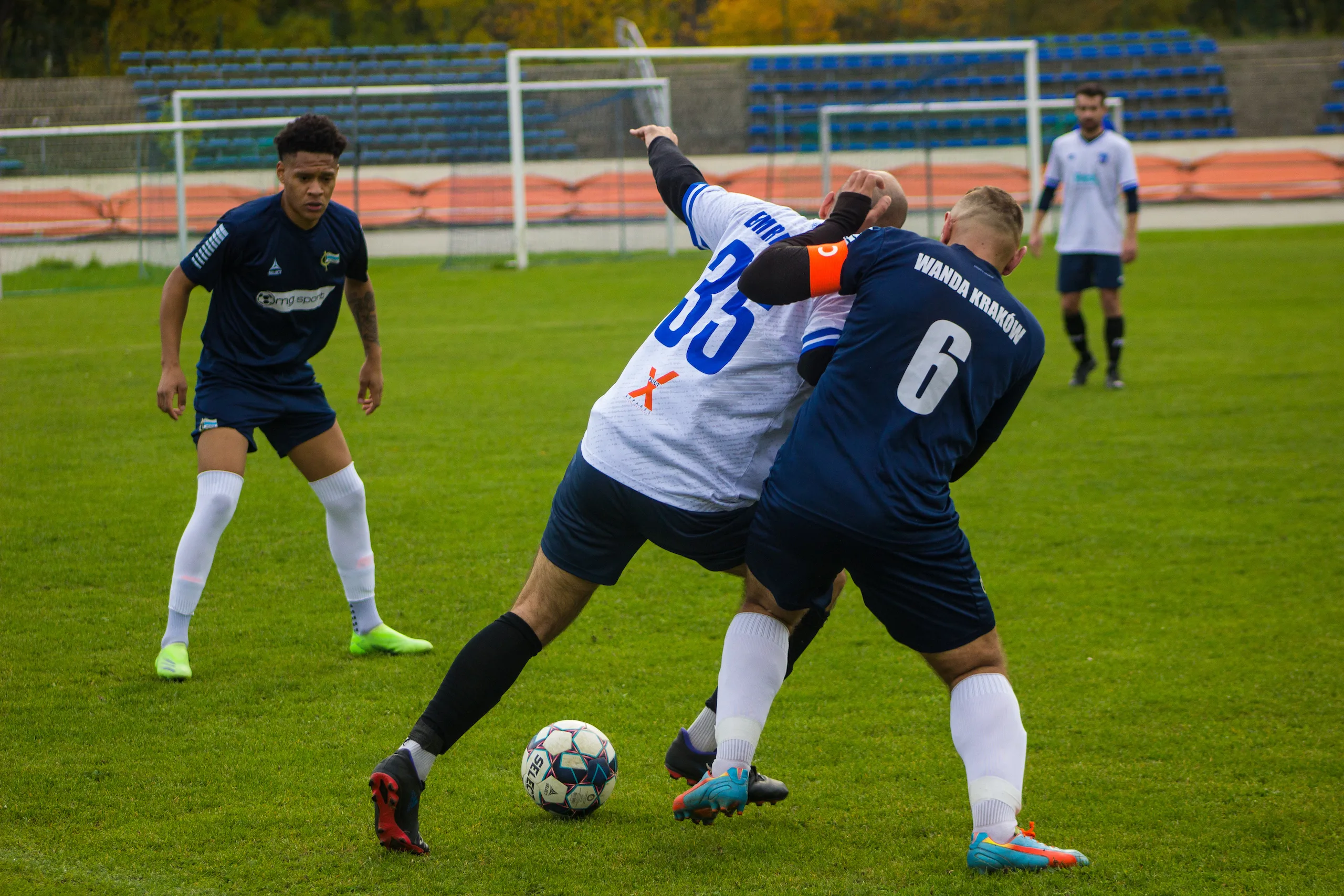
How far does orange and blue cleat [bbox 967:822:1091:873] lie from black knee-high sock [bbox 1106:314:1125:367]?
Result: 7982 millimetres

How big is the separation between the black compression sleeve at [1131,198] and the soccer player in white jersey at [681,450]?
773 centimetres

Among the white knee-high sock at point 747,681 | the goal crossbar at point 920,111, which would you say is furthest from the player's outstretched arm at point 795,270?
the goal crossbar at point 920,111

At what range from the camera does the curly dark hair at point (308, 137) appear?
437 centimetres

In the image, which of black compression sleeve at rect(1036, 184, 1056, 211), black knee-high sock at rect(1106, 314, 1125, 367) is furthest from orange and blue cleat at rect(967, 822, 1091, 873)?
black compression sleeve at rect(1036, 184, 1056, 211)

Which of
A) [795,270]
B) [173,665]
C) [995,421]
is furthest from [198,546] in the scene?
[995,421]

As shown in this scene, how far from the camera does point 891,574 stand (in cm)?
A: 295

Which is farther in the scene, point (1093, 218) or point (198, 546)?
point (1093, 218)

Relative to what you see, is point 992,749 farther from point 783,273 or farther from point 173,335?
point 173,335

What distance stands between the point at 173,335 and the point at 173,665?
3.89ft

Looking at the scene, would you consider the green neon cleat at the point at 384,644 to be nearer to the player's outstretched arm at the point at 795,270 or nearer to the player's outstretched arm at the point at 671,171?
the player's outstretched arm at the point at 671,171

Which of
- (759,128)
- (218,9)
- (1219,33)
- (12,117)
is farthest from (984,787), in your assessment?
(1219,33)

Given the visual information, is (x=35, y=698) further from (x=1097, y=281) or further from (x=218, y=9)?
(x=218, y=9)

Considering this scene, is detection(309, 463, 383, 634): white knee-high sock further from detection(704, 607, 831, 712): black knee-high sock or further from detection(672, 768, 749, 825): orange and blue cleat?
detection(672, 768, 749, 825): orange and blue cleat

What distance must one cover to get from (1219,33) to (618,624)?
38.8 metres
